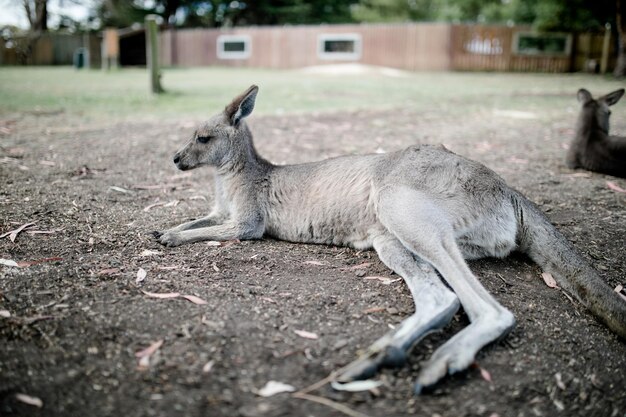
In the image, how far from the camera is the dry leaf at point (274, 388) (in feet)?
8.03

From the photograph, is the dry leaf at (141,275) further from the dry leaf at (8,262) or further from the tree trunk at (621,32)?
the tree trunk at (621,32)

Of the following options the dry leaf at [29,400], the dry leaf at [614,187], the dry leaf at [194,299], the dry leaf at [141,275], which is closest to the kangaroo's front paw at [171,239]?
the dry leaf at [141,275]

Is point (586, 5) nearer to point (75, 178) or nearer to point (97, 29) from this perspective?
point (75, 178)

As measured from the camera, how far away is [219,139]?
182 inches

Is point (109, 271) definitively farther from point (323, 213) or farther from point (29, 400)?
point (323, 213)

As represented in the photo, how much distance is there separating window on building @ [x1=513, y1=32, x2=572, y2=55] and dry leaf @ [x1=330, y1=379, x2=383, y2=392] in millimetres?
25667

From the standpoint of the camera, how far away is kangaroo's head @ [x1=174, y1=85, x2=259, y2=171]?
4.57 metres

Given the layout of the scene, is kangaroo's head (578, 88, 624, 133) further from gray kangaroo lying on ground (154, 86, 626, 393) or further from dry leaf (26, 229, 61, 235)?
dry leaf (26, 229, 61, 235)

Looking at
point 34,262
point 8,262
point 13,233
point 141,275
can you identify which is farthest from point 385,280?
point 13,233

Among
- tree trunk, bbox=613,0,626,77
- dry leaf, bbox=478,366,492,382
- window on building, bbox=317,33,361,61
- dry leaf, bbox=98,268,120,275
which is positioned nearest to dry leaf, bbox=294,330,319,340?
dry leaf, bbox=478,366,492,382

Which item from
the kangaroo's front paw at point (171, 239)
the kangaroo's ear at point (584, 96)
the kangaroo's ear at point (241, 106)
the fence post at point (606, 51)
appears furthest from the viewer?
the fence post at point (606, 51)

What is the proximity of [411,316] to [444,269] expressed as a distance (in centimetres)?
36

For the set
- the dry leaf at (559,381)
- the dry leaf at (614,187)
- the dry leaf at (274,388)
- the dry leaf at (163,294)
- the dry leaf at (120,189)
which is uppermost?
the dry leaf at (614,187)

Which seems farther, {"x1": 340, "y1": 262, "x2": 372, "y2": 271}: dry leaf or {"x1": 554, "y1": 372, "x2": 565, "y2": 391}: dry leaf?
{"x1": 340, "y1": 262, "x2": 372, "y2": 271}: dry leaf
